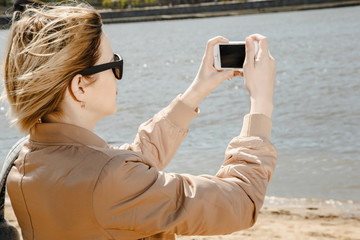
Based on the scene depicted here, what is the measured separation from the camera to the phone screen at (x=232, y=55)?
167 cm

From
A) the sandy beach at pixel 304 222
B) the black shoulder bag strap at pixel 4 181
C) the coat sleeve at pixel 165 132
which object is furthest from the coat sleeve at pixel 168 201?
the sandy beach at pixel 304 222

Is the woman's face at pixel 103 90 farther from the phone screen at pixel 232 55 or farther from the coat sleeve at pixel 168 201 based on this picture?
the phone screen at pixel 232 55

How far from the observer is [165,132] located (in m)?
1.80

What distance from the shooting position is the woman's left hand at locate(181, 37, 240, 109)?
171 centimetres

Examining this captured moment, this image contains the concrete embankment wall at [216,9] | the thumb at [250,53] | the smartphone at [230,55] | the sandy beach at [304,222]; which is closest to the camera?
the thumb at [250,53]

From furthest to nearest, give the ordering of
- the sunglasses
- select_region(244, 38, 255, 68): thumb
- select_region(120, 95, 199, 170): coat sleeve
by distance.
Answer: select_region(120, 95, 199, 170): coat sleeve < select_region(244, 38, 255, 68): thumb < the sunglasses

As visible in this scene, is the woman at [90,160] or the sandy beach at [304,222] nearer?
the woman at [90,160]

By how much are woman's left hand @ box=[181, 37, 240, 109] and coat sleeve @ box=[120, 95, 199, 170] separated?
0.12 ft

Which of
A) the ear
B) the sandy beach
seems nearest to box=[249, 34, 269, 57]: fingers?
the ear

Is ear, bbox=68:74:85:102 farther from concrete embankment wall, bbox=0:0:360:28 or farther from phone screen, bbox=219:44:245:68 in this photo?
concrete embankment wall, bbox=0:0:360:28

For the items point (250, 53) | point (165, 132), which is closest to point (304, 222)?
point (165, 132)

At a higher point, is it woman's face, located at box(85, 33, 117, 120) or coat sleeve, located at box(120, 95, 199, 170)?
woman's face, located at box(85, 33, 117, 120)

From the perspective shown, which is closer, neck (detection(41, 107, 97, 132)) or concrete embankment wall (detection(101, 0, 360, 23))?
neck (detection(41, 107, 97, 132))

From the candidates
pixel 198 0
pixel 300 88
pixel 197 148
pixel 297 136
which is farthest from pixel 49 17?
pixel 198 0
